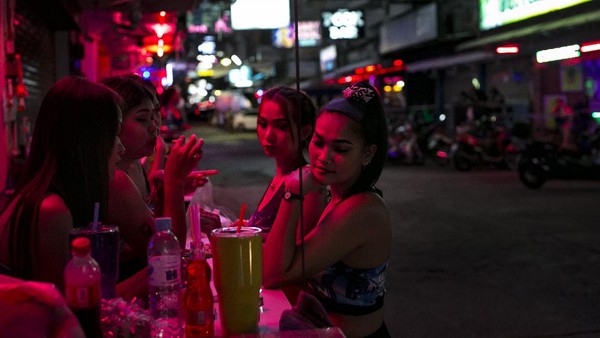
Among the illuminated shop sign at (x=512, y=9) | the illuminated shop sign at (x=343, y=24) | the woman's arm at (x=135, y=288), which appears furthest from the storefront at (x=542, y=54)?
the woman's arm at (x=135, y=288)

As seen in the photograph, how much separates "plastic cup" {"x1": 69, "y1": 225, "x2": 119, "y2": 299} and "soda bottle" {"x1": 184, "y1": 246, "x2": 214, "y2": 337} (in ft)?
1.03

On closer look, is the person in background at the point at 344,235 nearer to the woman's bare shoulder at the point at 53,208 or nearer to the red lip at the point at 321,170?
the red lip at the point at 321,170

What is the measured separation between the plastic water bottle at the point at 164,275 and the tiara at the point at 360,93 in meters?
0.84

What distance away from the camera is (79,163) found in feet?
7.48

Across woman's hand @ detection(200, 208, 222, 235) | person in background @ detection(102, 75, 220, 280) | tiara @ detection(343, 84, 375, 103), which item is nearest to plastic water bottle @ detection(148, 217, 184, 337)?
person in background @ detection(102, 75, 220, 280)

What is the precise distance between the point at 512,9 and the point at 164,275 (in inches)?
808

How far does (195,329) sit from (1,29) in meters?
5.13

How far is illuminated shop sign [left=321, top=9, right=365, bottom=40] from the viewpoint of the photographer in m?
30.1

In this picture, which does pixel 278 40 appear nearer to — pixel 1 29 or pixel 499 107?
pixel 499 107

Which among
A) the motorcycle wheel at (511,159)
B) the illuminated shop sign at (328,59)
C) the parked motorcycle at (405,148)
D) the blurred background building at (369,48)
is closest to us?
the blurred background building at (369,48)

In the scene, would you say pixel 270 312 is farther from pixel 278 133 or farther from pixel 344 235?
pixel 278 133

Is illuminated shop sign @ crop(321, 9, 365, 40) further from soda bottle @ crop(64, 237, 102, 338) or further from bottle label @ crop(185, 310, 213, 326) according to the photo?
soda bottle @ crop(64, 237, 102, 338)

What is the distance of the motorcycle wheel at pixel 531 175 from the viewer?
13.7 meters

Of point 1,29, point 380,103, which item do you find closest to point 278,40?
point 1,29
